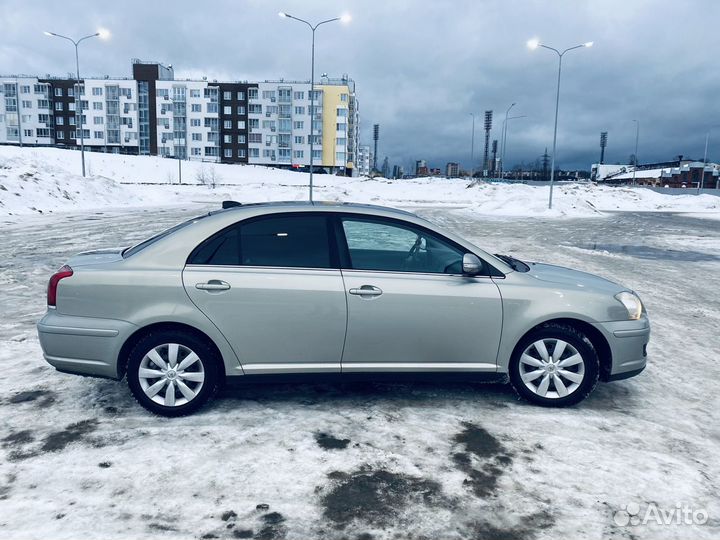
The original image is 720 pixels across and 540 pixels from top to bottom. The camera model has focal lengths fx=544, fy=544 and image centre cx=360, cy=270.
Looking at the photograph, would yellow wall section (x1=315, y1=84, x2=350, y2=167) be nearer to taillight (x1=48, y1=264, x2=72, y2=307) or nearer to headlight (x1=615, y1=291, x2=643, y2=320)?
headlight (x1=615, y1=291, x2=643, y2=320)

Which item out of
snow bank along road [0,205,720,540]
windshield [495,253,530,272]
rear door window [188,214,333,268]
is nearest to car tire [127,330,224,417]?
snow bank along road [0,205,720,540]

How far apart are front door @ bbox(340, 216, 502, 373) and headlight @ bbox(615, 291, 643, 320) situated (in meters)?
1.13

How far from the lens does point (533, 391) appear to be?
4.45 metres

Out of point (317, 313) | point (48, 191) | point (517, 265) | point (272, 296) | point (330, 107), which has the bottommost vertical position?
point (317, 313)

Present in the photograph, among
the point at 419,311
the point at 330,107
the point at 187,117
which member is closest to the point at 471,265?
the point at 419,311

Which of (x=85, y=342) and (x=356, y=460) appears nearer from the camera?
(x=356, y=460)

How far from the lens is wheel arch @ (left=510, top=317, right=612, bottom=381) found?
4.37 metres

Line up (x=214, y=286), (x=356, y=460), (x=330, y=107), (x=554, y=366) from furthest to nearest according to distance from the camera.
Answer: (x=330, y=107) < (x=554, y=366) < (x=214, y=286) < (x=356, y=460)

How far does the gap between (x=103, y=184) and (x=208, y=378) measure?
31.7m

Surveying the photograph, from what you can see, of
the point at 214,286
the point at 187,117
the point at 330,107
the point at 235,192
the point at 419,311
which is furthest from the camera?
the point at 187,117

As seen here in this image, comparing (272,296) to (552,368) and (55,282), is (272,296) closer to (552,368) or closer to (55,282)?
(55,282)

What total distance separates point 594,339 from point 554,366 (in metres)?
0.43

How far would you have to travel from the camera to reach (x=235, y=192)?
45094mm

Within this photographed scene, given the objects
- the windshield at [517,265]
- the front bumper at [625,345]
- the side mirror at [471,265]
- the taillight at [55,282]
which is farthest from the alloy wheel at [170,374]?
the front bumper at [625,345]
